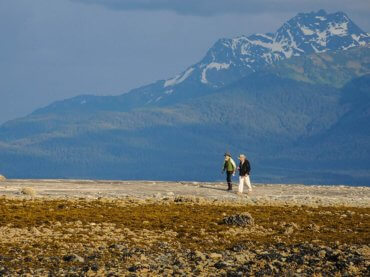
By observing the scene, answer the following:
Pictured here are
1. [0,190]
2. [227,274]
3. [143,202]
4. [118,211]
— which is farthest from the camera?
[0,190]

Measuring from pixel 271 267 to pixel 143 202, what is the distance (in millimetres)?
19637

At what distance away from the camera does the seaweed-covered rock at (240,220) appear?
115 ft

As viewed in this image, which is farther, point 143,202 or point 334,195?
point 334,195

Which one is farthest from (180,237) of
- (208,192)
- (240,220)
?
(208,192)

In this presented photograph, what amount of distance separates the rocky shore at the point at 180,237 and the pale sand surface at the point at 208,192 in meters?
3.70

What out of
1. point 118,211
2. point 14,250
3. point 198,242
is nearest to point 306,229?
point 198,242

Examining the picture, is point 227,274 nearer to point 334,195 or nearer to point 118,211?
point 118,211

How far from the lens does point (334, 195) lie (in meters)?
59.9

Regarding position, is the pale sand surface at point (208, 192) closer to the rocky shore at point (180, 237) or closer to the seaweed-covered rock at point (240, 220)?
the rocky shore at point (180, 237)

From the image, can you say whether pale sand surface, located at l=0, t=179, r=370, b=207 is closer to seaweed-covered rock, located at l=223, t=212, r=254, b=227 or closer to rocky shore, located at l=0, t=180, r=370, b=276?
rocky shore, located at l=0, t=180, r=370, b=276

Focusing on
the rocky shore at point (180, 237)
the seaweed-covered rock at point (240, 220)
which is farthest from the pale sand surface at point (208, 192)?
the seaweed-covered rock at point (240, 220)

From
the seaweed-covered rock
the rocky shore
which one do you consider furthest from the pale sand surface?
the seaweed-covered rock

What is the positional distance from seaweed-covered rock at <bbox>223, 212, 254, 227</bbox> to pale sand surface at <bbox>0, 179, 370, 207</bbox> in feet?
38.4

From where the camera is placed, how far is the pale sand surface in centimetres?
5053
